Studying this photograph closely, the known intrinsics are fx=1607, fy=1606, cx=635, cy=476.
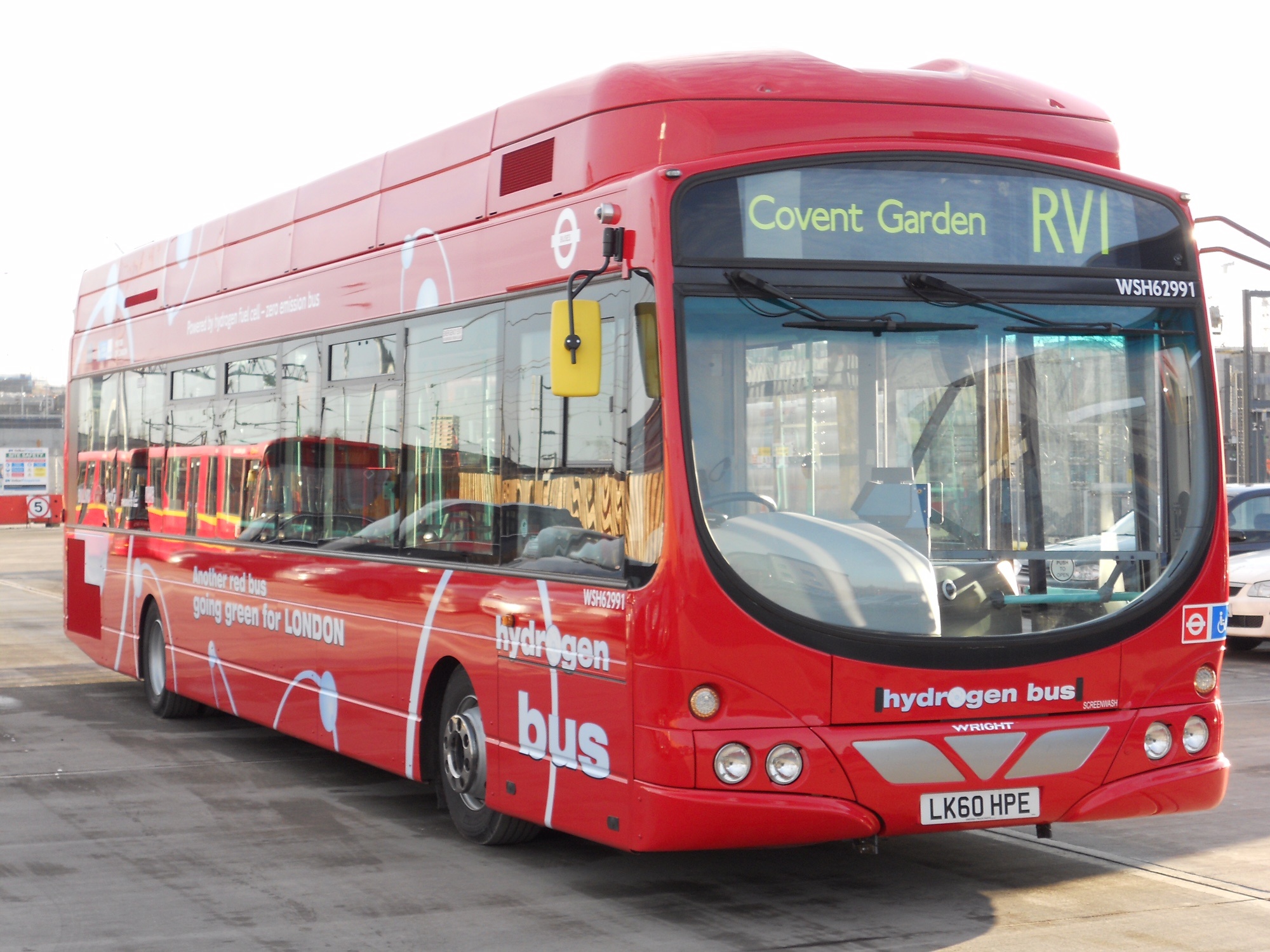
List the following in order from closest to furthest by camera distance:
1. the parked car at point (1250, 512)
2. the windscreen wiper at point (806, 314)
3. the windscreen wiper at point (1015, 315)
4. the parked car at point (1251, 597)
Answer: the windscreen wiper at point (806, 314)
the windscreen wiper at point (1015, 315)
the parked car at point (1251, 597)
the parked car at point (1250, 512)

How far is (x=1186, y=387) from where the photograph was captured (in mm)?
6832

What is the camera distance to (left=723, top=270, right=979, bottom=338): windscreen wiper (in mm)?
6285

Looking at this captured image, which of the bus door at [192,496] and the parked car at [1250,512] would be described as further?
the parked car at [1250,512]

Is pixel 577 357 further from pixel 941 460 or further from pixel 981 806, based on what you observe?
pixel 981 806

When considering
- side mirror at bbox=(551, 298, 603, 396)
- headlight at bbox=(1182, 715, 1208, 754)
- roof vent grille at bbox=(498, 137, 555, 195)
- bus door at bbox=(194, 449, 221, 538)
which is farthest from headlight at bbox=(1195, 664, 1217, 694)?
bus door at bbox=(194, 449, 221, 538)

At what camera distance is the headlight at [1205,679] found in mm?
6781

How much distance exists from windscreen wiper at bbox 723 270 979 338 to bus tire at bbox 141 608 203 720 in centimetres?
774

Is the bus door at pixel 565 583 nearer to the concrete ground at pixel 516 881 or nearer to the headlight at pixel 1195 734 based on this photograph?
the concrete ground at pixel 516 881

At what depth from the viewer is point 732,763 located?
6.08 m

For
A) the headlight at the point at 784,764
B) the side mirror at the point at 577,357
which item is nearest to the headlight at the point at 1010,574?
the headlight at the point at 784,764

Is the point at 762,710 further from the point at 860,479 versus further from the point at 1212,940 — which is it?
the point at 1212,940

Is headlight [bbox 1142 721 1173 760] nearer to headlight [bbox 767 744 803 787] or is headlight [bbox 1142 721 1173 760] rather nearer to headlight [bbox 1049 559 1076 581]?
headlight [bbox 1049 559 1076 581]

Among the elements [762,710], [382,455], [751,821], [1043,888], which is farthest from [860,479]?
[382,455]

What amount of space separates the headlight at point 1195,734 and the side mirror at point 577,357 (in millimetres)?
2860
